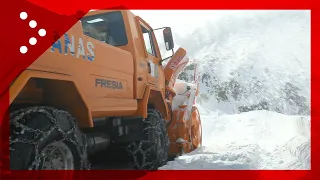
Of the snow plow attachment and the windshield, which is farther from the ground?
the windshield

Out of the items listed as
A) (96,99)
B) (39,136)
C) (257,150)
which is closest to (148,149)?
(96,99)

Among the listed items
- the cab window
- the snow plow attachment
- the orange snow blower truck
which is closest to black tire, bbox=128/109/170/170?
the orange snow blower truck

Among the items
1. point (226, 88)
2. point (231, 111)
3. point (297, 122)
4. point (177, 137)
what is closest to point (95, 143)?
point (177, 137)

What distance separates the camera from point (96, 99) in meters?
3.24

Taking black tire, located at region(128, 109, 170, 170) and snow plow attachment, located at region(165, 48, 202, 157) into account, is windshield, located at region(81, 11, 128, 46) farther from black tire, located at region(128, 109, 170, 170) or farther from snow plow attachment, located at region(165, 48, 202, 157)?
snow plow attachment, located at region(165, 48, 202, 157)

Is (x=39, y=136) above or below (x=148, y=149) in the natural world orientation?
above

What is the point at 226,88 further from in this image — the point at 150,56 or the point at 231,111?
the point at 150,56

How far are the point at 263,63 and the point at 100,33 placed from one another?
33.0m

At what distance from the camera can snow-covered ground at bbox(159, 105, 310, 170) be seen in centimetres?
500

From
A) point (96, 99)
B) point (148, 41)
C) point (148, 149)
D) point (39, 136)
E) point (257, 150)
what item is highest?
point (148, 41)

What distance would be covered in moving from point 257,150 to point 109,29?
369 cm

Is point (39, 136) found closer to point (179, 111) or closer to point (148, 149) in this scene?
point (148, 149)

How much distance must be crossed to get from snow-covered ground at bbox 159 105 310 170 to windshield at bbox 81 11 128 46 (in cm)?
190

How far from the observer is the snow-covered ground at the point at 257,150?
500 centimetres
